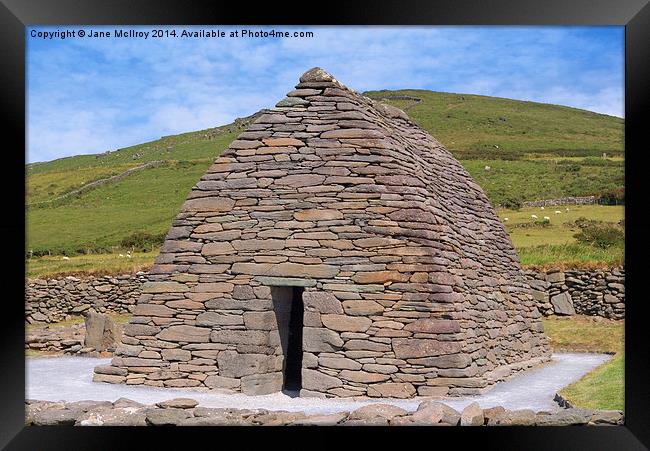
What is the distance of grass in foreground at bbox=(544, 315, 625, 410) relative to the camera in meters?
11.5

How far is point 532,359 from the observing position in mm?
15148

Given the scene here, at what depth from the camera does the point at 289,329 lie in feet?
44.2

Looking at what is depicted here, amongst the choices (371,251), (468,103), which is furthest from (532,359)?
(468,103)

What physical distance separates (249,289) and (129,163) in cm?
4692

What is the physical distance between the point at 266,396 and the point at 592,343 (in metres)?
10.8

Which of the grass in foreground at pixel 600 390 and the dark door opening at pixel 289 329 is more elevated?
the dark door opening at pixel 289 329

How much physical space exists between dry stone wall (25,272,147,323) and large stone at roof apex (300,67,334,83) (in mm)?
11131

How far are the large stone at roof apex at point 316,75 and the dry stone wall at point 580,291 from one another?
11.7m

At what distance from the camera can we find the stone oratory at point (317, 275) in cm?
1099
